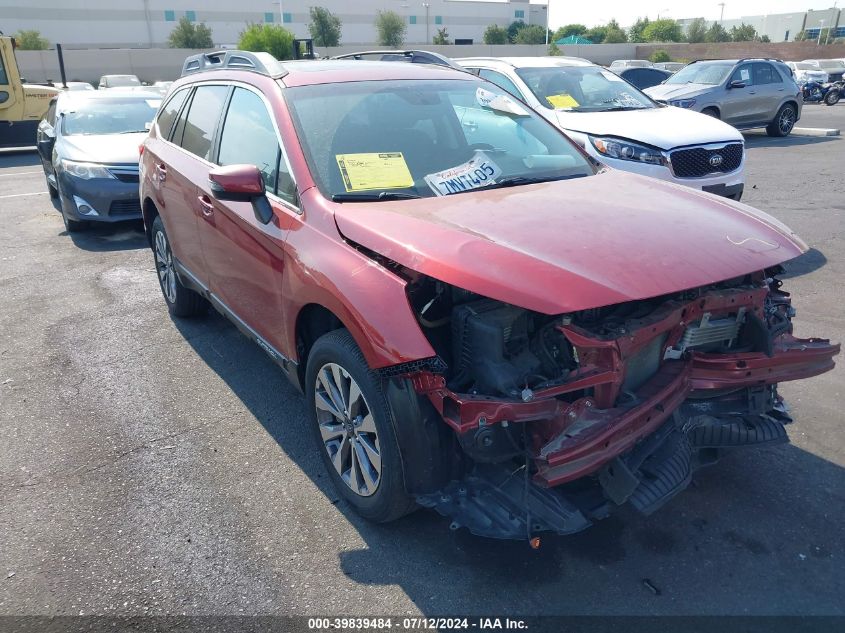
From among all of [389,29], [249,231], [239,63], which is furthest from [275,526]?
[389,29]

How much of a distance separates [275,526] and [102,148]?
23.9 feet

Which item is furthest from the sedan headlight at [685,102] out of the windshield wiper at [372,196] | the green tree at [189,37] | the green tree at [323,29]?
the green tree at [323,29]

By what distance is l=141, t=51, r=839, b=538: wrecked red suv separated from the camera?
263cm

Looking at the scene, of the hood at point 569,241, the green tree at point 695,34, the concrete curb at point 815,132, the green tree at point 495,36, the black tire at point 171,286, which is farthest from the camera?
the green tree at point 695,34

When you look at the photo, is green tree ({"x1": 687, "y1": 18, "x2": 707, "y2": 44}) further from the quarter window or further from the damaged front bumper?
the damaged front bumper

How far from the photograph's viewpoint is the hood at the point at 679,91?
1518cm

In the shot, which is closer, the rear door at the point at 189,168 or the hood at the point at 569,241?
the hood at the point at 569,241

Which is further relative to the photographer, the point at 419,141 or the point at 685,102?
the point at 685,102

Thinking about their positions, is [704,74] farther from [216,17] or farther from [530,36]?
[530,36]

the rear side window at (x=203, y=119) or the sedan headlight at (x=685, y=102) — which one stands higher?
the rear side window at (x=203, y=119)

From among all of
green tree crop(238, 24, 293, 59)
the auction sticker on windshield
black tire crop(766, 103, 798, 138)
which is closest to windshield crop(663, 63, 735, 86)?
black tire crop(766, 103, 798, 138)

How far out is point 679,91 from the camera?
1546cm

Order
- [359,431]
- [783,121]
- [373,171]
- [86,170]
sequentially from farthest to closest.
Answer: [783,121] < [86,170] < [373,171] < [359,431]

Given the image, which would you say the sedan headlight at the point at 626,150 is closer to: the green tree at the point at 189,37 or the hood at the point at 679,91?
the hood at the point at 679,91
